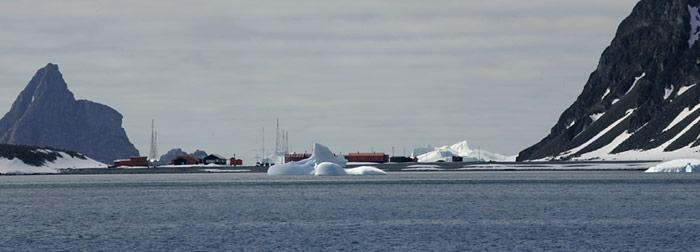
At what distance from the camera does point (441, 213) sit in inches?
5079

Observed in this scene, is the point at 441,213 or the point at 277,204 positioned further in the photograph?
the point at 277,204

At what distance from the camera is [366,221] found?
4624 inches

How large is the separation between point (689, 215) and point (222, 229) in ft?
137

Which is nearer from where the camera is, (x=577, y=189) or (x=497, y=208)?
(x=497, y=208)

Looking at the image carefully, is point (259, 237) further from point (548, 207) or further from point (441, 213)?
point (548, 207)

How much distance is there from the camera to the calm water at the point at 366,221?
308 feet

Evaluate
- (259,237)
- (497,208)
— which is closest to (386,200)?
(497,208)

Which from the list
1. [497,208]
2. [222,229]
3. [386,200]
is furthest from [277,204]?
[222,229]

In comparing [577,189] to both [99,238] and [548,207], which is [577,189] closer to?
[548,207]

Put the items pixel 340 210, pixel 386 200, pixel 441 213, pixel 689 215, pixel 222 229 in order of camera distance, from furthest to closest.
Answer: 1. pixel 386 200
2. pixel 340 210
3. pixel 441 213
4. pixel 689 215
5. pixel 222 229

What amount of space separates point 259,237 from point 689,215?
41594 mm

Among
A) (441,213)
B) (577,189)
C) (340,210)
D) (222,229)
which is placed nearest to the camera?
(222,229)

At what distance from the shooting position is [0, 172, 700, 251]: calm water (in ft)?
308

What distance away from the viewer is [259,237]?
100562 millimetres
